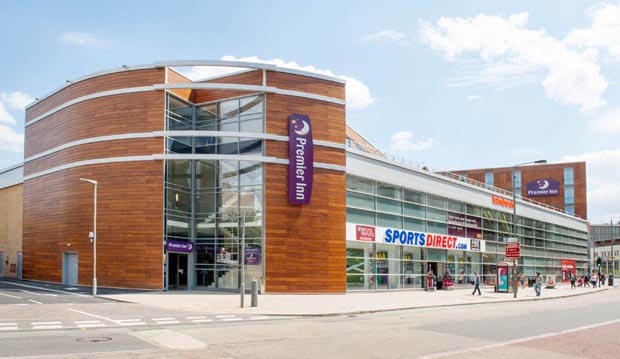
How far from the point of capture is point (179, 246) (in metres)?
35.7

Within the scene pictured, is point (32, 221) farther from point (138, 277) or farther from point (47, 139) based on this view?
point (138, 277)

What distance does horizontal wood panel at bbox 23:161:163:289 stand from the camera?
34.7 metres

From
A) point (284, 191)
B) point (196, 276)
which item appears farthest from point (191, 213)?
point (284, 191)

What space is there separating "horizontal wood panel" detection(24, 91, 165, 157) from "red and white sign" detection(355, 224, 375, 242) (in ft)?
47.3

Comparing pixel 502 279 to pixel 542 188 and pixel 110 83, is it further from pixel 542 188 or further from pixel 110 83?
pixel 542 188

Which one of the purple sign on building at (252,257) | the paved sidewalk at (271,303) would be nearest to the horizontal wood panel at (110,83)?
the purple sign on building at (252,257)

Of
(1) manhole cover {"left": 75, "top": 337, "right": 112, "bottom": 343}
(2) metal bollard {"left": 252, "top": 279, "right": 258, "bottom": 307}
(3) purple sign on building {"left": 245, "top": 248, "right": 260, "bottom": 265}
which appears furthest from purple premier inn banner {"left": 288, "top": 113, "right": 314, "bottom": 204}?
(1) manhole cover {"left": 75, "top": 337, "right": 112, "bottom": 343}

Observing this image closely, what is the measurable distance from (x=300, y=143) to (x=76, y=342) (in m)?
22.8

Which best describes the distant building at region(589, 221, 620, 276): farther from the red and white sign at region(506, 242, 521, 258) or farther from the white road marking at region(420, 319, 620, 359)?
the white road marking at region(420, 319, 620, 359)

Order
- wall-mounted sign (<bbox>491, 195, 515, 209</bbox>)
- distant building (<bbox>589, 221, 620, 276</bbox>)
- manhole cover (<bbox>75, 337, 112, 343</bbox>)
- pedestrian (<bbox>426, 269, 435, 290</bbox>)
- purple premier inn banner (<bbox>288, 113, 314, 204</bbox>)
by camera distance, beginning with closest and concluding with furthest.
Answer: manhole cover (<bbox>75, 337, 112, 343</bbox>), purple premier inn banner (<bbox>288, 113, 314, 204</bbox>), pedestrian (<bbox>426, 269, 435, 290</bbox>), wall-mounted sign (<bbox>491, 195, 515, 209</bbox>), distant building (<bbox>589, 221, 620, 276</bbox>)

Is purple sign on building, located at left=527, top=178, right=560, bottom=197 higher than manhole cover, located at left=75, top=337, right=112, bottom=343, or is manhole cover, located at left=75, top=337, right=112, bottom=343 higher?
purple sign on building, located at left=527, top=178, right=560, bottom=197

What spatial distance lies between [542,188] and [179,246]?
237 ft

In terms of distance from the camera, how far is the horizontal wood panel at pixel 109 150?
117 ft

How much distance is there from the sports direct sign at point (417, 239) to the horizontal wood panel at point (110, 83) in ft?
51.4
